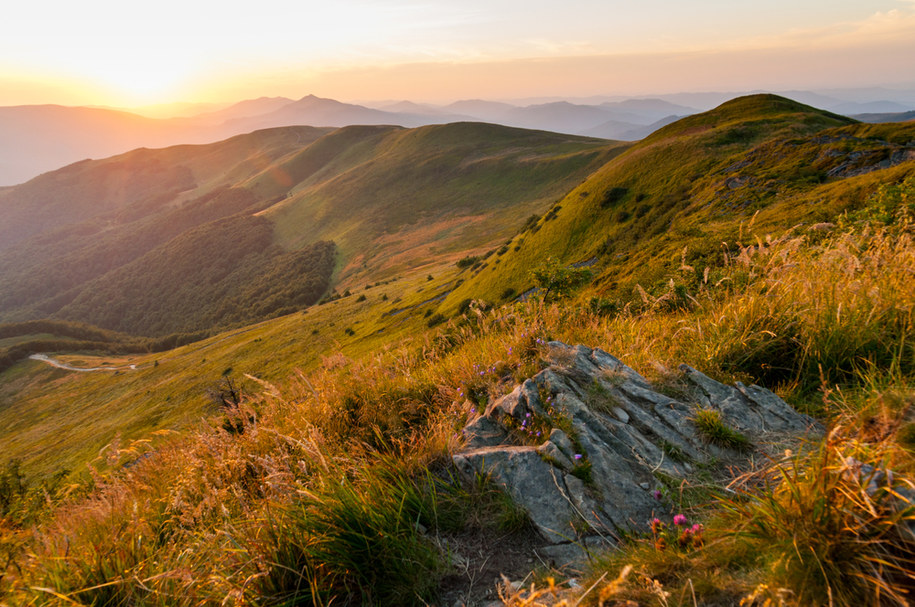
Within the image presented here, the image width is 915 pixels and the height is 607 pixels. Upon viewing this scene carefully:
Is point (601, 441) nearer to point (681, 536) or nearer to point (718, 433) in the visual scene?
point (718, 433)

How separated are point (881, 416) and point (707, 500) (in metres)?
1.16

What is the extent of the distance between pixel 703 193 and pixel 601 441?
41541 millimetres

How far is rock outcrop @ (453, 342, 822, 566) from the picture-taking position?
3010 mm

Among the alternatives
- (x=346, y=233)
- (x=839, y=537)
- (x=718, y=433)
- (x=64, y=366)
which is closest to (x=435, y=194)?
(x=346, y=233)

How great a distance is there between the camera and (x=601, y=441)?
3.55 m

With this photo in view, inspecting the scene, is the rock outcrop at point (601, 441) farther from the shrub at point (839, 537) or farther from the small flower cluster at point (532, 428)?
the shrub at point (839, 537)

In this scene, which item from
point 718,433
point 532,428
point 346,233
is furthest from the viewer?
point 346,233

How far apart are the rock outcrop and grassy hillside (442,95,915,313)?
1355 cm

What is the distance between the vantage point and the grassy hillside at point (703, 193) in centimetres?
2298

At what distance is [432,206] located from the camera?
137375 mm

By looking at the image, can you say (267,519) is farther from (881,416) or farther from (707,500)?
(881,416)

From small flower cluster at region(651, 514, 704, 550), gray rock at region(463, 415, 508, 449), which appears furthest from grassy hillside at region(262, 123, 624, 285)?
small flower cluster at region(651, 514, 704, 550)

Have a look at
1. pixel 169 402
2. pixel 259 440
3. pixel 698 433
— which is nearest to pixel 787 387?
pixel 698 433

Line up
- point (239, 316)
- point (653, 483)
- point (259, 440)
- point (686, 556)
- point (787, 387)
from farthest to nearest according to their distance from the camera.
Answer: point (239, 316), point (259, 440), point (787, 387), point (653, 483), point (686, 556)
